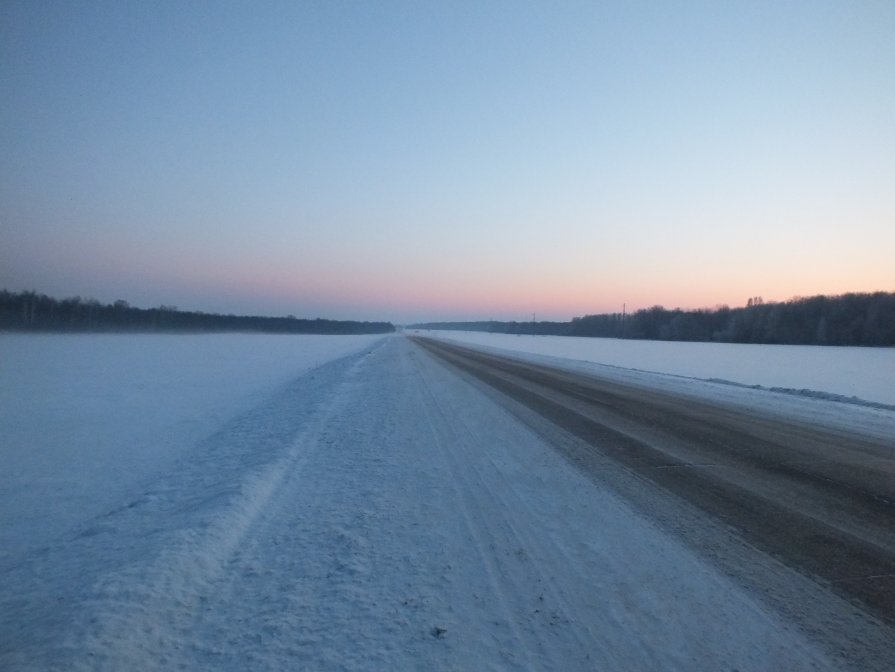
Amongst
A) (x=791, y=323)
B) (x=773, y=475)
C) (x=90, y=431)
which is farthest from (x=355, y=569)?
(x=791, y=323)

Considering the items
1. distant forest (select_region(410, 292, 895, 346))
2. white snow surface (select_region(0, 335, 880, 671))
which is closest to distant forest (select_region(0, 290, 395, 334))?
white snow surface (select_region(0, 335, 880, 671))

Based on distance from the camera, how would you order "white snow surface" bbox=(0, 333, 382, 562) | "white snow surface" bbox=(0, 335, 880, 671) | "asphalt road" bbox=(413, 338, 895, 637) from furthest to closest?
"white snow surface" bbox=(0, 333, 382, 562) → "asphalt road" bbox=(413, 338, 895, 637) → "white snow surface" bbox=(0, 335, 880, 671)

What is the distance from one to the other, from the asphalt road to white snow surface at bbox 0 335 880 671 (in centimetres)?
94

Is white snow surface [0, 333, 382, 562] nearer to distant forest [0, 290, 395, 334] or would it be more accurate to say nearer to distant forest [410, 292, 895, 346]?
distant forest [0, 290, 395, 334]

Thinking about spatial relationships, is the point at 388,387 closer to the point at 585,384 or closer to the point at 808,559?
the point at 585,384

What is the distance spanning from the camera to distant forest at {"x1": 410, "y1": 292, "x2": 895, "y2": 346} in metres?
68.0

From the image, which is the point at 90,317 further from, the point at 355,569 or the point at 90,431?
the point at 355,569

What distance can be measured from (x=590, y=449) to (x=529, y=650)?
230 inches

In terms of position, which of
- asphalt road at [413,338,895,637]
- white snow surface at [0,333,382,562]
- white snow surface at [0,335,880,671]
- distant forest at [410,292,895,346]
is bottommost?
white snow surface at [0,333,382,562]

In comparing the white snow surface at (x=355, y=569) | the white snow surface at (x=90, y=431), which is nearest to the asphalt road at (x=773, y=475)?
the white snow surface at (x=355, y=569)

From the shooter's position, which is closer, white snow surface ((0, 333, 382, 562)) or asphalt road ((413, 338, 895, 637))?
asphalt road ((413, 338, 895, 637))

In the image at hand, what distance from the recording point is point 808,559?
4445mm

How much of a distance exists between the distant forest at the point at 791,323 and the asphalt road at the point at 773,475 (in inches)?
2892

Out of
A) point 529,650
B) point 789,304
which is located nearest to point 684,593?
point 529,650
